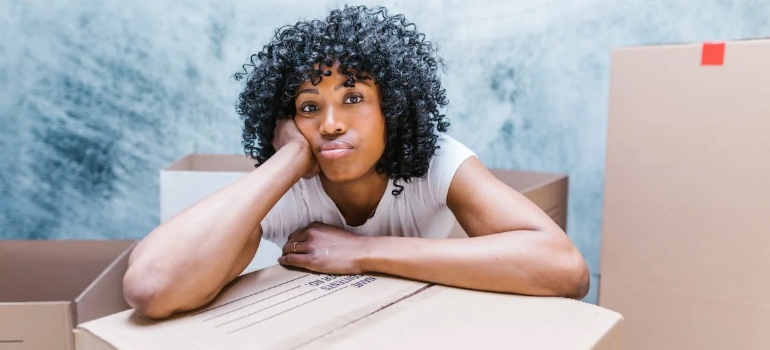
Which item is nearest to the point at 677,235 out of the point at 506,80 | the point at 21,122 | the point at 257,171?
the point at 506,80

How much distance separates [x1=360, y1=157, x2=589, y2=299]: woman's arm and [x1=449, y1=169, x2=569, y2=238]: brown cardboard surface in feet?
1.53

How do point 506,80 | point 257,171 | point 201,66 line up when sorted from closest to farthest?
1. point 257,171
2. point 506,80
3. point 201,66

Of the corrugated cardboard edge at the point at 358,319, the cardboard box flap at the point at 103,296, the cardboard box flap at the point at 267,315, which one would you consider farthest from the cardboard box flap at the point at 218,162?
the corrugated cardboard edge at the point at 358,319

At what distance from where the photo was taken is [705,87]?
1060mm

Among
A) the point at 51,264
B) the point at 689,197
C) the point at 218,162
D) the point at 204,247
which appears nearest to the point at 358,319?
the point at 204,247

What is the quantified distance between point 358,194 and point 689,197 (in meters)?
0.63

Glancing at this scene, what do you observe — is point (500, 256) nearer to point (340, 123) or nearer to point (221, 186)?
point (340, 123)

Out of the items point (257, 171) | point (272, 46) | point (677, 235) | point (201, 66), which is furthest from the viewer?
point (201, 66)

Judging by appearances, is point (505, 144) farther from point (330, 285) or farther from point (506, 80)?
point (330, 285)

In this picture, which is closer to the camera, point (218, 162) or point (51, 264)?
point (51, 264)

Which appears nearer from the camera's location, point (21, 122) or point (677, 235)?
point (677, 235)

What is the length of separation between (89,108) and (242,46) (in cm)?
48

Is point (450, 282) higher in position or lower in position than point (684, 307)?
higher

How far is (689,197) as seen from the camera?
1103 millimetres
